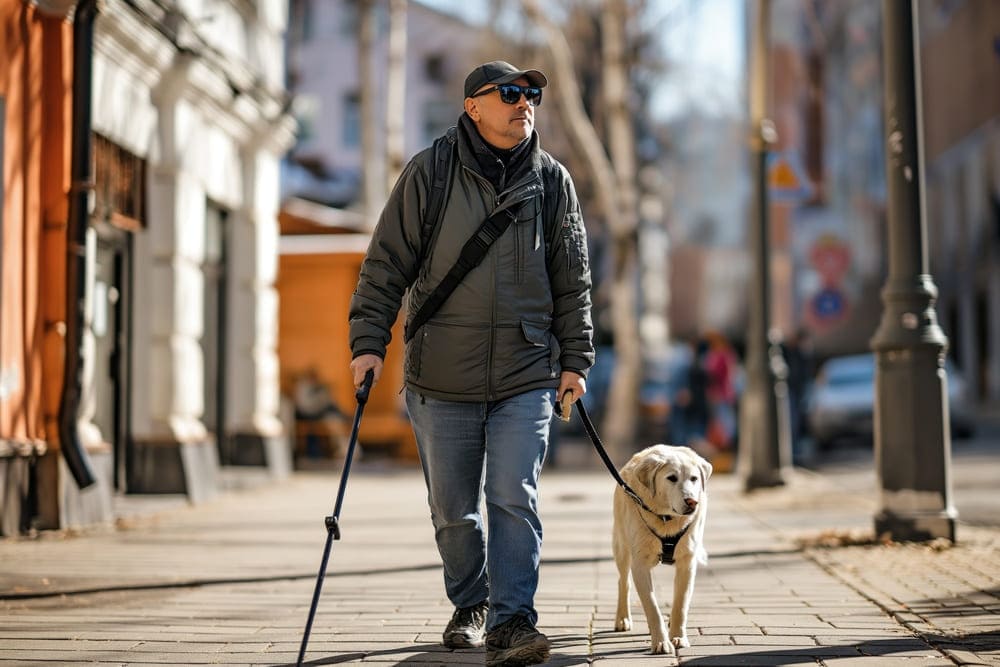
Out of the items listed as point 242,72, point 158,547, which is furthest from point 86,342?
point 242,72

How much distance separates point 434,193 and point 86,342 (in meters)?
6.86

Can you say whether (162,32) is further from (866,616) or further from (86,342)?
(866,616)

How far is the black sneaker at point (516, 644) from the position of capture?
5163mm

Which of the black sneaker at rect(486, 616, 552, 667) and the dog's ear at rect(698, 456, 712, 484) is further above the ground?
the dog's ear at rect(698, 456, 712, 484)

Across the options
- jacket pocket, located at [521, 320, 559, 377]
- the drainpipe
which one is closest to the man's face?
jacket pocket, located at [521, 320, 559, 377]

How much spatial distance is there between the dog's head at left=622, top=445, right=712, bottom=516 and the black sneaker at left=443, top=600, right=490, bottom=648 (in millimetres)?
795

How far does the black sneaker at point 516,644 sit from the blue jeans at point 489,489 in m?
0.05

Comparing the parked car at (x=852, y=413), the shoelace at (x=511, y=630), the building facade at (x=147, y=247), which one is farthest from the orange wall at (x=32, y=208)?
the parked car at (x=852, y=413)

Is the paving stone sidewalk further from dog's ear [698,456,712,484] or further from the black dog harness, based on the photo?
dog's ear [698,456,712,484]

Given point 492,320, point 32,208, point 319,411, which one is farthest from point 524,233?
point 319,411

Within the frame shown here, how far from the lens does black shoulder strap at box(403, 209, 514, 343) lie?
17.8ft

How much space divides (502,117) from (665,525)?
5.33ft

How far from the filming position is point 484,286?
546 cm

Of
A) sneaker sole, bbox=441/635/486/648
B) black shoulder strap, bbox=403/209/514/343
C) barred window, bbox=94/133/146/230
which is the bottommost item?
sneaker sole, bbox=441/635/486/648
